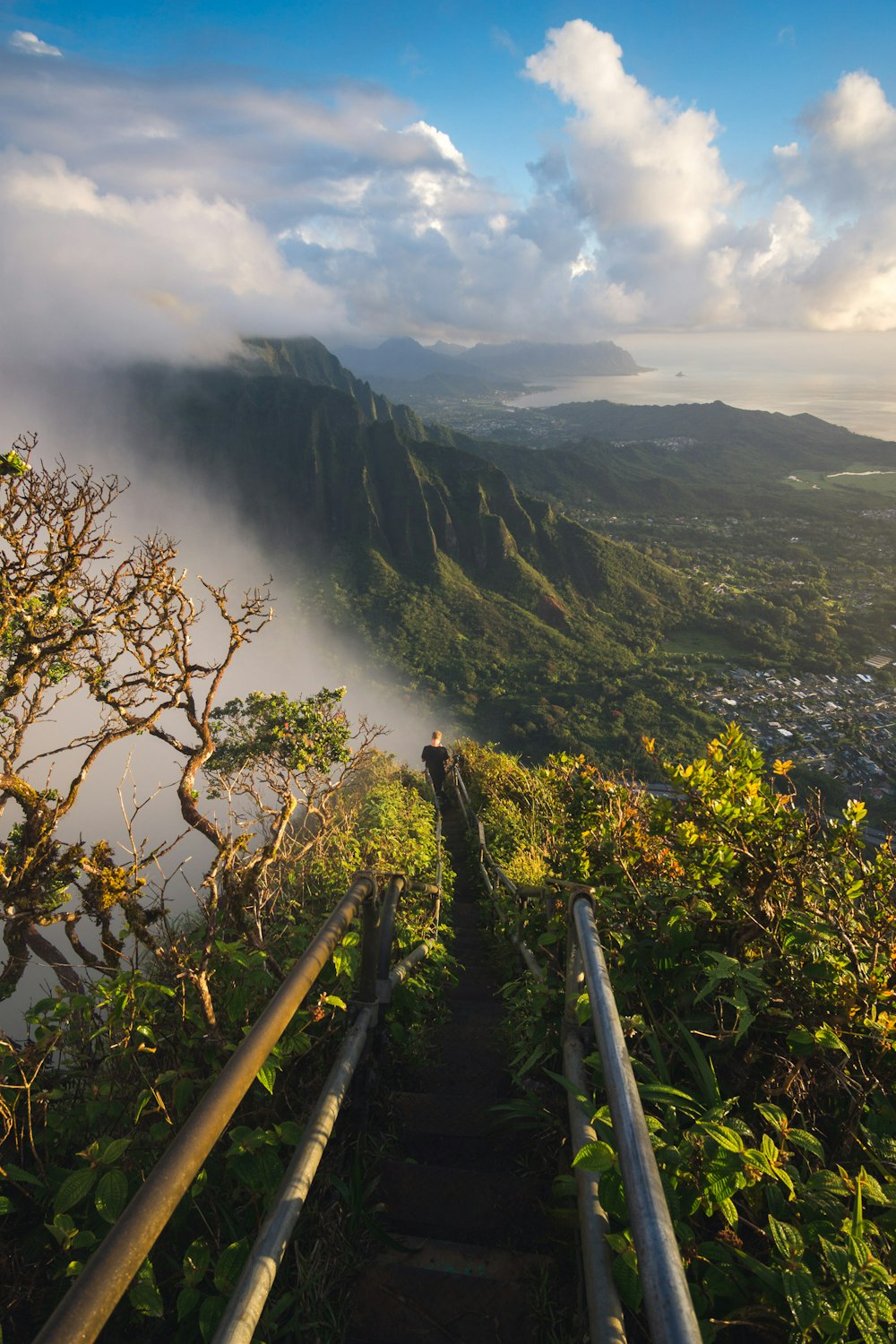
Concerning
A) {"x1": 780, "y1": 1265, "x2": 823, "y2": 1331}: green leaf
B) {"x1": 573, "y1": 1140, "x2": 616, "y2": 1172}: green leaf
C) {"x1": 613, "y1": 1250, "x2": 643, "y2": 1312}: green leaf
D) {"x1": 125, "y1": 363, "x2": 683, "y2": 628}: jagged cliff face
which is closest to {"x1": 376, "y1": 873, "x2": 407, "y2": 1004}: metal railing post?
{"x1": 573, "y1": 1140, "x2": 616, "y2": 1172}: green leaf

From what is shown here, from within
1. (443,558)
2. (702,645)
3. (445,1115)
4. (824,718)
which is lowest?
(824,718)

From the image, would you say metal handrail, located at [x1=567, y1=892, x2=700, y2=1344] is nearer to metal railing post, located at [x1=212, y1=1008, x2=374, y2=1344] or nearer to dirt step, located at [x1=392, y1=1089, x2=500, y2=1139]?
metal railing post, located at [x1=212, y1=1008, x2=374, y2=1344]

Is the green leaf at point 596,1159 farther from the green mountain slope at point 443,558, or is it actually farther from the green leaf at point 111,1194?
the green mountain slope at point 443,558

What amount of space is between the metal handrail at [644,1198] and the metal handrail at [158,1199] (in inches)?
30.4

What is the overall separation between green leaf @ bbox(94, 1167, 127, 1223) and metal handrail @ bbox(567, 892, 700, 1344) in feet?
4.75

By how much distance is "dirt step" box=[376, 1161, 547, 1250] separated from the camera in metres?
2.10

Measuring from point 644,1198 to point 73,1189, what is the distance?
1740 millimetres

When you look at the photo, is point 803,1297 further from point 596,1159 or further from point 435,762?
point 435,762

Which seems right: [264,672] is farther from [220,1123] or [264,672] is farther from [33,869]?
[220,1123]

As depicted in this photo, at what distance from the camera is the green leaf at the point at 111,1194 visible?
1847 millimetres

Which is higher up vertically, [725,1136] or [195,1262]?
[725,1136]

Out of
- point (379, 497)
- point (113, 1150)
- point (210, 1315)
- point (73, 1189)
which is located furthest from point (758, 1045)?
point (379, 497)

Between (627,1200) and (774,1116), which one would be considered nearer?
(627,1200)

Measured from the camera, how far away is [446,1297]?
1845 mm
